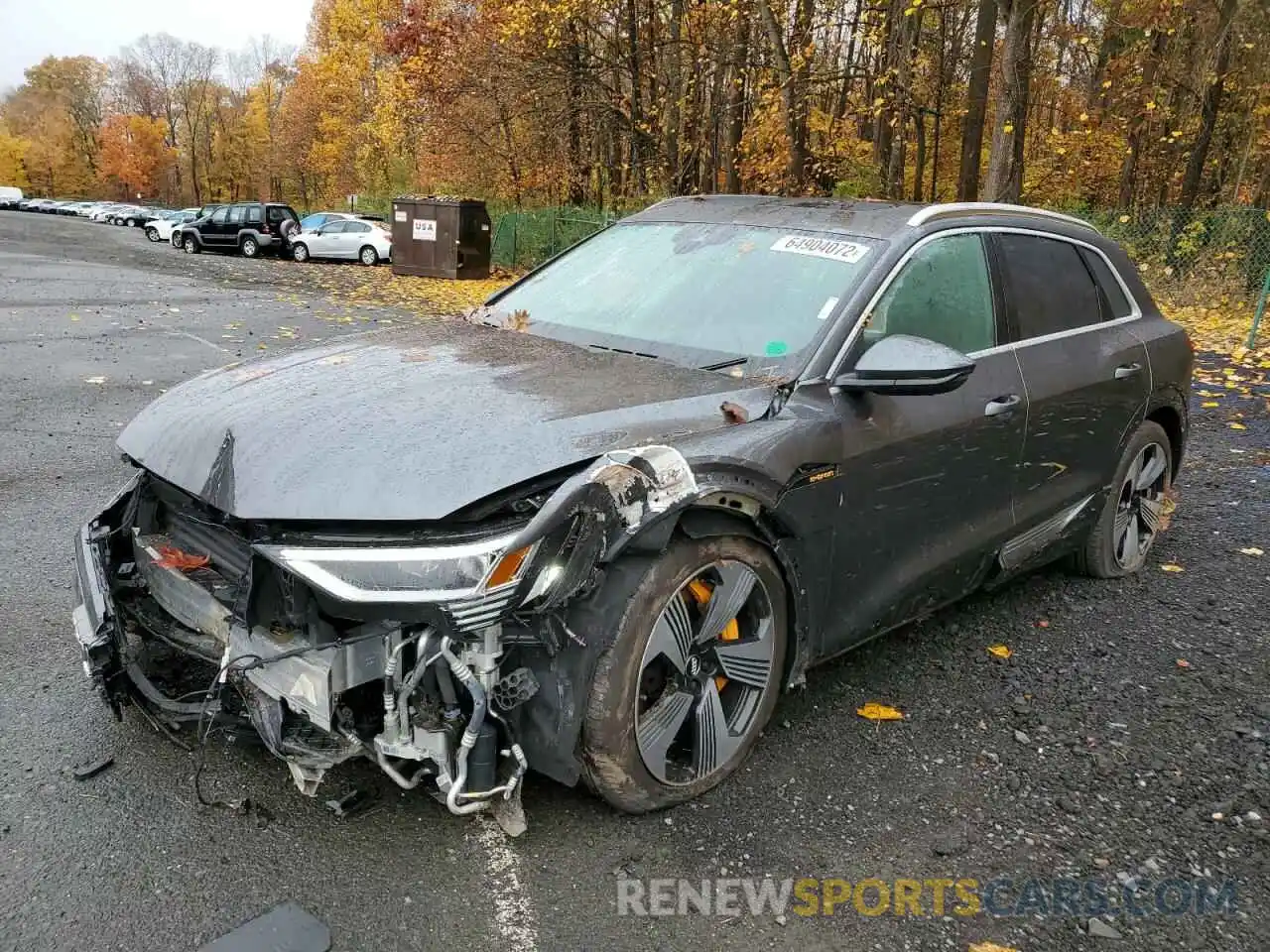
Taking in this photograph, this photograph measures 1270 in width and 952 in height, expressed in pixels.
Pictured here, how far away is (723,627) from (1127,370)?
258 cm

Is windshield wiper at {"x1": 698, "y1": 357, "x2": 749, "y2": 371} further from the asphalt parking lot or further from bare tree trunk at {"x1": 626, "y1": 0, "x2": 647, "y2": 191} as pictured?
bare tree trunk at {"x1": 626, "y1": 0, "x2": 647, "y2": 191}

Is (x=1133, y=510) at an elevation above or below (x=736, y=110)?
below

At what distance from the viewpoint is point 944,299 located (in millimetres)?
3436

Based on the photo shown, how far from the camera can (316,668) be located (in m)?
2.22

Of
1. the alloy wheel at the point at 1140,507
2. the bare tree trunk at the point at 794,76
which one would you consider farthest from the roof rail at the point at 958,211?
the bare tree trunk at the point at 794,76

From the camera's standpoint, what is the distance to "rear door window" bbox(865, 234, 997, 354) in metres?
3.23

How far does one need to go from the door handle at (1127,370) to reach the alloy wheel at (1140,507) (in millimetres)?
445

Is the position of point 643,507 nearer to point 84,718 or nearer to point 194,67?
→ point 84,718

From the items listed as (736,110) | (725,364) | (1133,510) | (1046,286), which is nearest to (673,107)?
(736,110)

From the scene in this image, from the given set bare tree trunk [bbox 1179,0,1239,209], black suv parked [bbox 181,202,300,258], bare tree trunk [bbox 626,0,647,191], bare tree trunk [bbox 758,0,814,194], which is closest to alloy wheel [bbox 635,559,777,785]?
bare tree trunk [bbox 758,0,814,194]

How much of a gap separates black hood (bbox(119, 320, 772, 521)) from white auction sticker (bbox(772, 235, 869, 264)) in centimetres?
70

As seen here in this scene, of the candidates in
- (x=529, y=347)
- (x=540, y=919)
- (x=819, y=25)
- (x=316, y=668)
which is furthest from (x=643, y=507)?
(x=819, y=25)

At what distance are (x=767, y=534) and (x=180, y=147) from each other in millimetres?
99065

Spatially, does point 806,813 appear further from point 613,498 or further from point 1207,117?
point 1207,117
